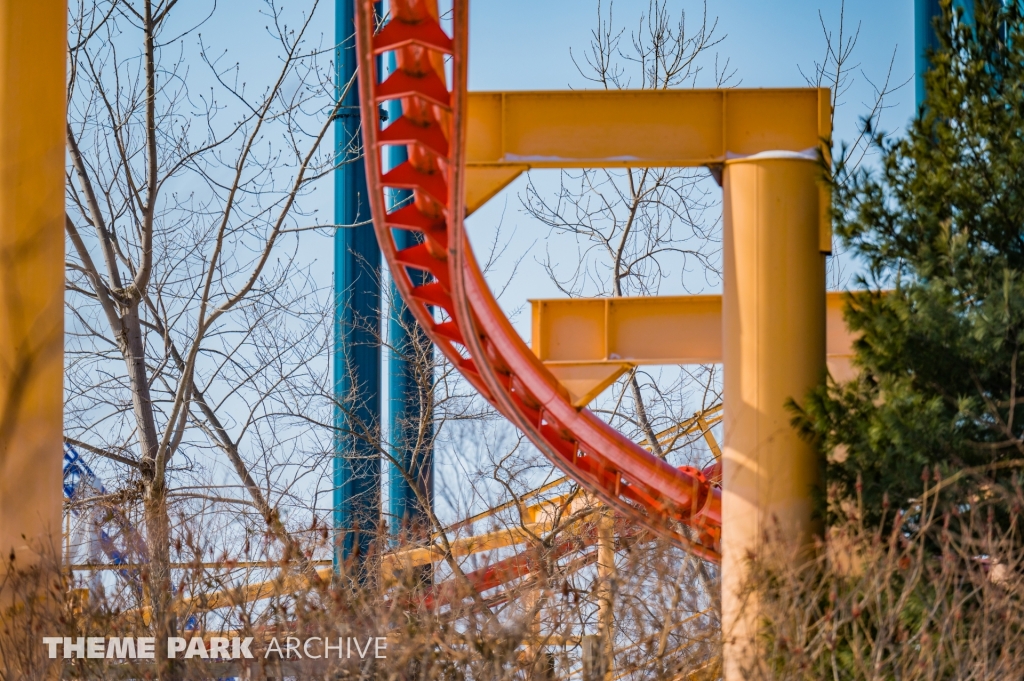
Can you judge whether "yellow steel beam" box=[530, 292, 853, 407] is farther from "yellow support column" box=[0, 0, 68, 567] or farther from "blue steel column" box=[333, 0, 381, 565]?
"blue steel column" box=[333, 0, 381, 565]

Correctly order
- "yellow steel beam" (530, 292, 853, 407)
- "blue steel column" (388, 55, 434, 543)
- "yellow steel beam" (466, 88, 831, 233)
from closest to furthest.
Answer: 1. "yellow steel beam" (466, 88, 831, 233)
2. "yellow steel beam" (530, 292, 853, 407)
3. "blue steel column" (388, 55, 434, 543)

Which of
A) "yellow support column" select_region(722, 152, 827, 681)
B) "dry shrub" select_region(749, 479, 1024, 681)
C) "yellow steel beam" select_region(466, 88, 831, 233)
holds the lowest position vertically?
"dry shrub" select_region(749, 479, 1024, 681)

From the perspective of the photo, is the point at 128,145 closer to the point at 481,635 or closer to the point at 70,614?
the point at 70,614

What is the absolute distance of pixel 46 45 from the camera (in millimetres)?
6910

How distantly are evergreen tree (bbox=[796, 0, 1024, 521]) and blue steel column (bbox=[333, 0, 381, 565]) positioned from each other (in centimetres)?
852

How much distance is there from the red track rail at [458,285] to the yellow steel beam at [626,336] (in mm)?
489

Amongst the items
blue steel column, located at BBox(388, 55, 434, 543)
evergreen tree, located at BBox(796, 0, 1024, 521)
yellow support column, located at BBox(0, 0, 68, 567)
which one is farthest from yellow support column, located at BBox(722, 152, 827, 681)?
blue steel column, located at BBox(388, 55, 434, 543)

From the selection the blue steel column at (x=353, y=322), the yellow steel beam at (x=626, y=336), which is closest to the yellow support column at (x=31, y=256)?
the yellow steel beam at (x=626, y=336)

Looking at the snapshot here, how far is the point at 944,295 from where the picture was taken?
6.66m

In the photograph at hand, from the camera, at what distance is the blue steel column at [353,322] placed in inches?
595

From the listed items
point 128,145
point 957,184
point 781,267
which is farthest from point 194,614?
point 128,145

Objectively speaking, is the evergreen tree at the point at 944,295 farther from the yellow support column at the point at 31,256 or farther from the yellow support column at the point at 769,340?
the yellow support column at the point at 31,256

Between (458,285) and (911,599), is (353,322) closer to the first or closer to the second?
(458,285)

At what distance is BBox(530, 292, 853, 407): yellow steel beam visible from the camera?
380 inches
